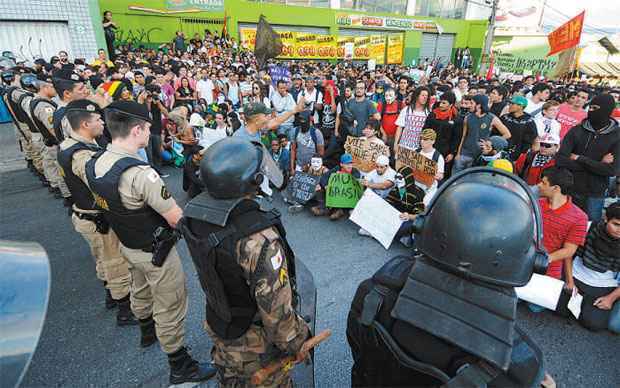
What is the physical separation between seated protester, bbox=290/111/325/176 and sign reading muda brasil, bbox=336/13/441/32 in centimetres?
2039

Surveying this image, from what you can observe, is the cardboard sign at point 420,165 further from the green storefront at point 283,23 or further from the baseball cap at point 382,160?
the green storefront at point 283,23

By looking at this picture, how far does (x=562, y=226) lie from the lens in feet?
10.0

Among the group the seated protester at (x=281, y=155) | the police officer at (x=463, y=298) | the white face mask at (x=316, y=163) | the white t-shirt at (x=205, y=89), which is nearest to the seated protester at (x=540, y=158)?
the white face mask at (x=316, y=163)

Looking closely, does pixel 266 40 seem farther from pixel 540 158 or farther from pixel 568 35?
pixel 568 35

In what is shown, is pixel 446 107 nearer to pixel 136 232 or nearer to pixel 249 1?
pixel 136 232

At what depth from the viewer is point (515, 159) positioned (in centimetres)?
533

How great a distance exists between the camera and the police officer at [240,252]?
1484mm

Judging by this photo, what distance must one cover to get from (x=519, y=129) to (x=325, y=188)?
10.7 ft

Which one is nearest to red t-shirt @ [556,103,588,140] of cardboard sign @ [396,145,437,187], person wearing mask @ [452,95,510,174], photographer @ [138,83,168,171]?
person wearing mask @ [452,95,510,174]

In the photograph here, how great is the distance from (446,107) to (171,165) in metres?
6.05

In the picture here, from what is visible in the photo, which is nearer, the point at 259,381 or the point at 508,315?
the point at 508,315

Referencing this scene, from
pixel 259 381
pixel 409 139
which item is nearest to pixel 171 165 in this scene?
pixel 409 139

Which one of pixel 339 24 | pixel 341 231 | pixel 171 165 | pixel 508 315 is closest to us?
pixel 508 315

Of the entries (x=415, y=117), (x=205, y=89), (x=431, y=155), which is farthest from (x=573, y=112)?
(x=205, y=89)
